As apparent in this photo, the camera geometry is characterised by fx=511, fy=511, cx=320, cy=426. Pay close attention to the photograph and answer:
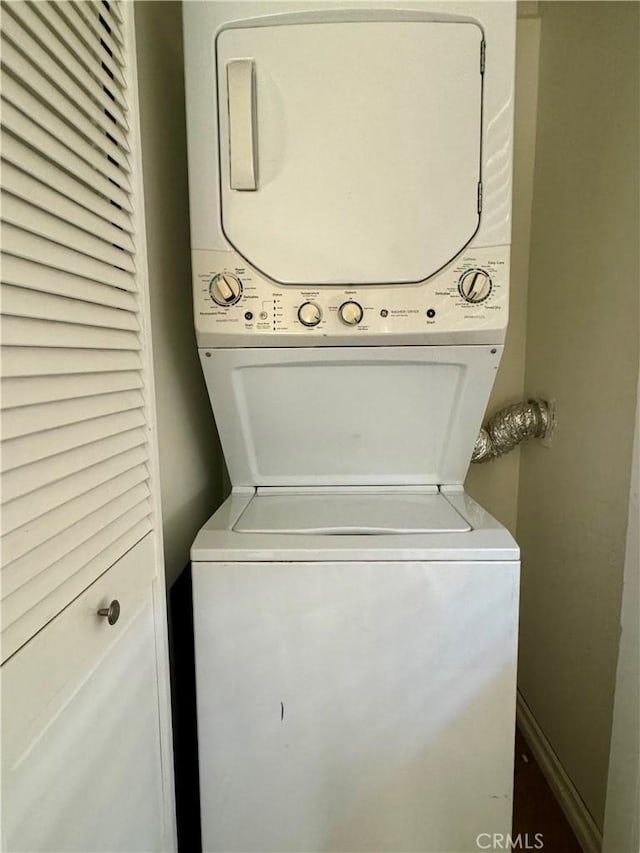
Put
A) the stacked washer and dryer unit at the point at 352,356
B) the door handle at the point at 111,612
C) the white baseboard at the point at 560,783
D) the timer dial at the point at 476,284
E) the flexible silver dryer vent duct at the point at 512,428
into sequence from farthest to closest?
the flexible silver dryer vent duct at the point at 512,428 < the white baseboard at the point at 560,783 < the timer dial at the point at 476,284 < the stacked washer and dryer unit at the point at 352,356 < the door handle at the point at 111,612

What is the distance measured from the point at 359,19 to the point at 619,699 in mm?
1473

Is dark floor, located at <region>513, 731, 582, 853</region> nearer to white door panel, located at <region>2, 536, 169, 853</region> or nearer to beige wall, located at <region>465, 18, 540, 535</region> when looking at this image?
beige wall, located at <region>465, 18, 540, 535</region>

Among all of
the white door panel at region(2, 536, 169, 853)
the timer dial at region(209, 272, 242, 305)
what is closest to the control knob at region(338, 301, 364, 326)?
the timer dial at region(209, 272, 242, 305)

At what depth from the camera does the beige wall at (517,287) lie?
165 centimetres

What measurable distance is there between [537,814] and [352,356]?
4.58 ft

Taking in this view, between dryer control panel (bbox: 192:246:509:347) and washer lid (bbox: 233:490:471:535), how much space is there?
40 centimetres

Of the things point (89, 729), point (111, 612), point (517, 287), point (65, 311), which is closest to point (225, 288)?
point (65, 311)

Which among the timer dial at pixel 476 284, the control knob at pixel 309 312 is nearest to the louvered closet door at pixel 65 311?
the control knob at pixel 309 312

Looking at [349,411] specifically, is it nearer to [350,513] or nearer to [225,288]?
[350,513]

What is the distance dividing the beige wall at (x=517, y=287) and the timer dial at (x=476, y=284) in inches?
26.9

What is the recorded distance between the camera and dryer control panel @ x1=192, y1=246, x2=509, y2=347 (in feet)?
3.69

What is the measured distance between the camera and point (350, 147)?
109 cm

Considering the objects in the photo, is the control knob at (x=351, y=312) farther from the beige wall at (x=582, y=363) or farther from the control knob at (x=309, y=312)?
the beige wall at (x=582, y=363)

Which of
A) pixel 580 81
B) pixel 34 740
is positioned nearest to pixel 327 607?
pixel 34 740
